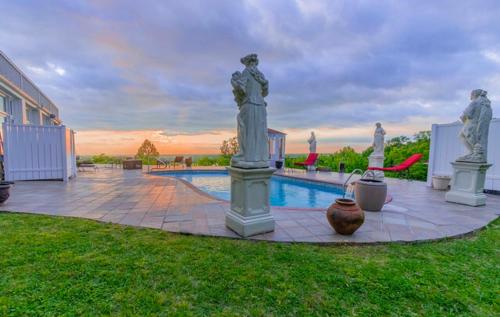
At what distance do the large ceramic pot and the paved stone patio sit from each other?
4.7 inches

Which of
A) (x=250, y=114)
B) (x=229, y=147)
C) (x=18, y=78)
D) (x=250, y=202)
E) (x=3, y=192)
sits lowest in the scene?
(x=3, y=192)

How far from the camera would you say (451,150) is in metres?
7.12

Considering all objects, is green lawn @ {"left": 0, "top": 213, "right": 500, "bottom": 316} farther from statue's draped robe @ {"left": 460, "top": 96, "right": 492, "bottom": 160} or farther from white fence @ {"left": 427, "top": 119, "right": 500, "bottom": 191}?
white fence @ {"left": 427, "top": 119, "right": 500, "bottom": 191}

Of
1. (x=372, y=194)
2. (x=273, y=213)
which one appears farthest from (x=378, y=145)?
(x=273, y=213)

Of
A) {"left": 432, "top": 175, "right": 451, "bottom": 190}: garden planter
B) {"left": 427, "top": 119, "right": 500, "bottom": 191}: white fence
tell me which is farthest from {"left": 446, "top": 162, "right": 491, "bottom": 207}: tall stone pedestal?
{"left": 427, "top": 119, "right": 500, "bottom": 191}: white fence

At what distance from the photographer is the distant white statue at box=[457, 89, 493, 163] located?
466 cm

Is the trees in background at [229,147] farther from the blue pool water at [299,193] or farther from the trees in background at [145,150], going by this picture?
the blue pool water at [299,193]

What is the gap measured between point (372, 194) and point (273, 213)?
78.3 inches

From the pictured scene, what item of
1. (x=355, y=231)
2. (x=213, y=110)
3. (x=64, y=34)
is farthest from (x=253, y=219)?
(x=213, y=110)

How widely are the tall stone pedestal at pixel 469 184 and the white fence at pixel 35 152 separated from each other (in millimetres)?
11830

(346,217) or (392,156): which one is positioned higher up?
(392,156)

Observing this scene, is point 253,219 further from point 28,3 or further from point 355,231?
point 28,3

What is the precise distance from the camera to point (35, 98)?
1127cm

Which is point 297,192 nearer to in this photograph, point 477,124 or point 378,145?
point 378,145
